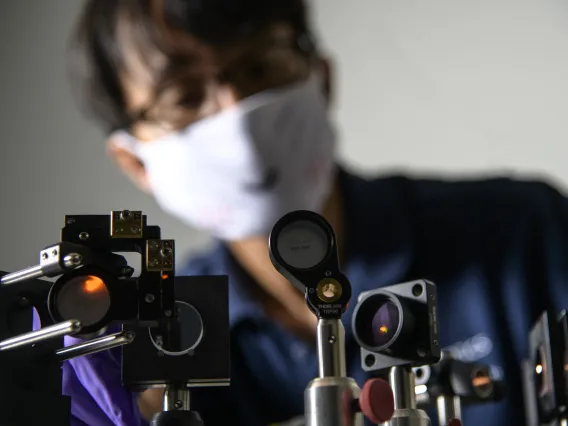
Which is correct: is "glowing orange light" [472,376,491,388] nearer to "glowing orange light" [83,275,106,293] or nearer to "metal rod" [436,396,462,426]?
"metal rod" [436,396,462,426]

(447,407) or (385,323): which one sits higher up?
(385,323)

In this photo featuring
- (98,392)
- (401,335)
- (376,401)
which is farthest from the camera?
(98,392)

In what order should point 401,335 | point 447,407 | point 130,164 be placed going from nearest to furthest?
1. point 401,335
2. point 447,407
3. point 130,164

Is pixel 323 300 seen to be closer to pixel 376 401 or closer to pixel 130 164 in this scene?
pixel 376 401

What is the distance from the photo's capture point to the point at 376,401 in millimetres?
1032

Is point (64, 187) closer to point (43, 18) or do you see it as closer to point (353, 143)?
point (43, 18)

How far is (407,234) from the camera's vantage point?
7.56 ft

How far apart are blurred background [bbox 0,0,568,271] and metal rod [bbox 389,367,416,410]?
119 centimetres

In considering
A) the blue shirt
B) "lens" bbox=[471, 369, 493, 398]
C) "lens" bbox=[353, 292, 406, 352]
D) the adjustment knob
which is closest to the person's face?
the blue shirt

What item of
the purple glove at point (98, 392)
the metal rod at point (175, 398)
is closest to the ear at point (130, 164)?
the purple glove at point (98, 392)

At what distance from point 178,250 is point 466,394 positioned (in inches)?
37.8

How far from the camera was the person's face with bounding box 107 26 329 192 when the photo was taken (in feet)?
7.22

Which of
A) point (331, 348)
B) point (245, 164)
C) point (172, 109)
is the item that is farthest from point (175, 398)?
point (172, 109)

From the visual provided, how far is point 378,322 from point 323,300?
0.12 metres
